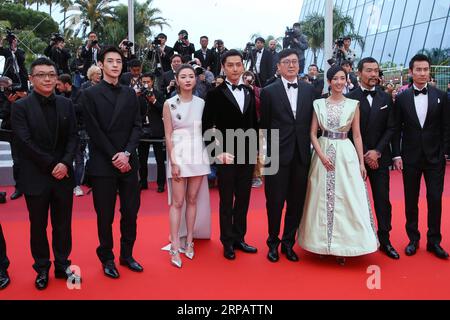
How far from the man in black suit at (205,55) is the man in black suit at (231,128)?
5761mm

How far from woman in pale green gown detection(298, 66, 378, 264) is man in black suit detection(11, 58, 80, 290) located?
2.06 meters

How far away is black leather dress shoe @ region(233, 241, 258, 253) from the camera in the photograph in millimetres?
4367

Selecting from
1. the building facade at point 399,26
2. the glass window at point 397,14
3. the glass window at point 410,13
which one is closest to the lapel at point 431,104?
the building facade at point 399,26

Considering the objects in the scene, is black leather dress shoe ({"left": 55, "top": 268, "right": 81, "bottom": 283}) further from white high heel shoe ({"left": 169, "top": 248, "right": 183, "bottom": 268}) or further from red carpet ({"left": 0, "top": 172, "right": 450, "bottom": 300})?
white high heel shoe ({"left": 169, "top": 248, "right": 183, "bottom": 268})

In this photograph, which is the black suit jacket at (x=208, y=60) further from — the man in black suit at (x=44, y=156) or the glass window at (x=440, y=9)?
the glass window at (x=440, y=9)

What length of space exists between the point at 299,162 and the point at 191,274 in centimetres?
136

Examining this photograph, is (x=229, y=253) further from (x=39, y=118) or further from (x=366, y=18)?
(x=366, y=18)

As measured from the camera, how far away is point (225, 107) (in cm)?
412

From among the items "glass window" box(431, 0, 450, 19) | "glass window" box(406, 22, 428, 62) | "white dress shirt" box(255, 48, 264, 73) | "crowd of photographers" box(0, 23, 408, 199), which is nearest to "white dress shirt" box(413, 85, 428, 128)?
"crowd of photographers" box(0, 23, 408, 199)

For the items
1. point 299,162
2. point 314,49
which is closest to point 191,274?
point 299,162

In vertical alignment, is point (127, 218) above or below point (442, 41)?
below

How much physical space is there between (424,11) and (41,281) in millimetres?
21777

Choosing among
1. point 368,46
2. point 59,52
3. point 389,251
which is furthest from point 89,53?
point 368,46
